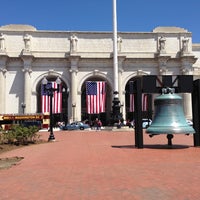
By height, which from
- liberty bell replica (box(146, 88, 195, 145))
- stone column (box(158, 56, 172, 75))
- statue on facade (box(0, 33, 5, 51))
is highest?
statue on facade (box(0, 33, 5, 51))

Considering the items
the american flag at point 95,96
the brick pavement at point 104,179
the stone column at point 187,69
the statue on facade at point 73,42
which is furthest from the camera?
the stone column at point 187,69

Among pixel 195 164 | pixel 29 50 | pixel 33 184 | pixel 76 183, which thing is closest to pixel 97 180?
pixel 76 183

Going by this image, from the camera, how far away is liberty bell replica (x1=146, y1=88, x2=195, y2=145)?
16172mm

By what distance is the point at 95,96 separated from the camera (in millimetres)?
59094

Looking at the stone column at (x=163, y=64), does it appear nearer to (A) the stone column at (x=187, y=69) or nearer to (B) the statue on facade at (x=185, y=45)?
(A) the stone column at (x=187, y=69)

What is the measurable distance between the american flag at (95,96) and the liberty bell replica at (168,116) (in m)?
41.5

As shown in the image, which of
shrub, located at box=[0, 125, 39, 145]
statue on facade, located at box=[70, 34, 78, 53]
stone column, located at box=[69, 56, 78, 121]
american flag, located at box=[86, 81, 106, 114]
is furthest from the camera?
statue on facade, located at box=[70, 34, 78, 53]

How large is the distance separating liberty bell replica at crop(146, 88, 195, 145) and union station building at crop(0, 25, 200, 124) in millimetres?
48082

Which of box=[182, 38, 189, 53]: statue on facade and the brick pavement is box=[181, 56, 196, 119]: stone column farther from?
the brick pavement

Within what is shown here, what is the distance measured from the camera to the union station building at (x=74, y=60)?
65750 millimetres

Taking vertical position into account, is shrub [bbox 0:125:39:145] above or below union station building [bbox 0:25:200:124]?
below

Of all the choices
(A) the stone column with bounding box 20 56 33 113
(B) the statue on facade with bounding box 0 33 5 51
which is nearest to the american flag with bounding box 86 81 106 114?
(A) the stone column with bounding box 20 56 33 113

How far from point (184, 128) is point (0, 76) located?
176 feet

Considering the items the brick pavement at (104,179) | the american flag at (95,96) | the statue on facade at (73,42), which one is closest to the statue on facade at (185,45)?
the american flag at (95,96)
